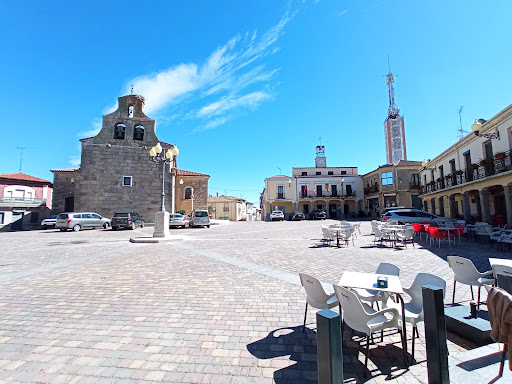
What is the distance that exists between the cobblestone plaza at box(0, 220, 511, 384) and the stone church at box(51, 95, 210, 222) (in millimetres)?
19955

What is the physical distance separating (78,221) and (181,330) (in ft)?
67.8

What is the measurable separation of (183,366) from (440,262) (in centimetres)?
715

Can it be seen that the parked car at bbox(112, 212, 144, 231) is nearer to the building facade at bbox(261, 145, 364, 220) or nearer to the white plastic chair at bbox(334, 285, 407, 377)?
the white plastic chair at bbox(334, 285, 407, 377)

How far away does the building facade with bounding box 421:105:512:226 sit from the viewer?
12.5m

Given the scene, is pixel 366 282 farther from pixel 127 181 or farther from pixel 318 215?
pixel 318 215

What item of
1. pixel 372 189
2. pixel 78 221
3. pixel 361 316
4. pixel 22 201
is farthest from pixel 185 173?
pixel 361 316

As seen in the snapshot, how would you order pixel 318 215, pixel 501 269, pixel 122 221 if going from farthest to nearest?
pixel 318 215
pixel 122 221
pixel 501 269

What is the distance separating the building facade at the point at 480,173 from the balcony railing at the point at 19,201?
3937 cm

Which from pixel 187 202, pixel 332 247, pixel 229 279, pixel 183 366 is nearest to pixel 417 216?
pixel 332 247

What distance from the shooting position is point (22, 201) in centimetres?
2792

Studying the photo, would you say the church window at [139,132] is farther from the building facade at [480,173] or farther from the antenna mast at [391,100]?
the antenna mast at [391,100]

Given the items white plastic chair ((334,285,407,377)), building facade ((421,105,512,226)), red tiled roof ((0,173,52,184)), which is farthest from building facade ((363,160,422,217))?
red tiled roof ((0,173,52,184))

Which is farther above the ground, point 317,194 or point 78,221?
point 317,194

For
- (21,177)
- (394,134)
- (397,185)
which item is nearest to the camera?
(21,177)
